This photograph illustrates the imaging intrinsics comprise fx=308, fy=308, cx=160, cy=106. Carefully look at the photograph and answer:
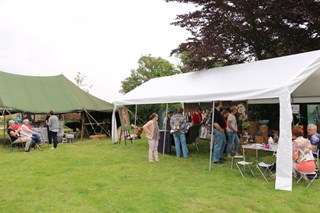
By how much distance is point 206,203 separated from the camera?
4.54 m

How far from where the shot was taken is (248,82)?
21.4 feet

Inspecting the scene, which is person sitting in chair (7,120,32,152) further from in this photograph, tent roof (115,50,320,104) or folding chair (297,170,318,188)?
folding chair (297,170,318,188)

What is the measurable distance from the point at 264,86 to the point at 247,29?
17.6 ft

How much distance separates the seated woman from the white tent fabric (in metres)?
0.32

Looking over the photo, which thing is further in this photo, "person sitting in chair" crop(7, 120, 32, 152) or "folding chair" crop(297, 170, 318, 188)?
"person sitting in chair" crop(7, 120, 32, 152)

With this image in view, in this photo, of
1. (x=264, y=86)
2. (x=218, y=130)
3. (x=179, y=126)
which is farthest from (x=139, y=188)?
(x=179, y=126)

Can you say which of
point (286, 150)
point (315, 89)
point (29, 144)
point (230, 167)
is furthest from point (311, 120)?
point (29, 144)

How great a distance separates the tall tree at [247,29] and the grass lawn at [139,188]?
4.47 meters

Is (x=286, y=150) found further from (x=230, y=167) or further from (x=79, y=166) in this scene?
(x=79, y=166)

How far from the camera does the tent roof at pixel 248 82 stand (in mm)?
5675

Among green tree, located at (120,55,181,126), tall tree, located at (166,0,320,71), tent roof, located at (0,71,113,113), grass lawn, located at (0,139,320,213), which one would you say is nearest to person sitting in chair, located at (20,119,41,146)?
tent roof, located at (0,71,113,113)

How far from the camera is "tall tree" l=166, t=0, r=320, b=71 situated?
9.49 meters

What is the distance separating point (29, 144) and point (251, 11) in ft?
27.7

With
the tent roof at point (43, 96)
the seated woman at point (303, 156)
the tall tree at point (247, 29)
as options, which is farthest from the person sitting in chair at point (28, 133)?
the seated woman at point (303, 156)
